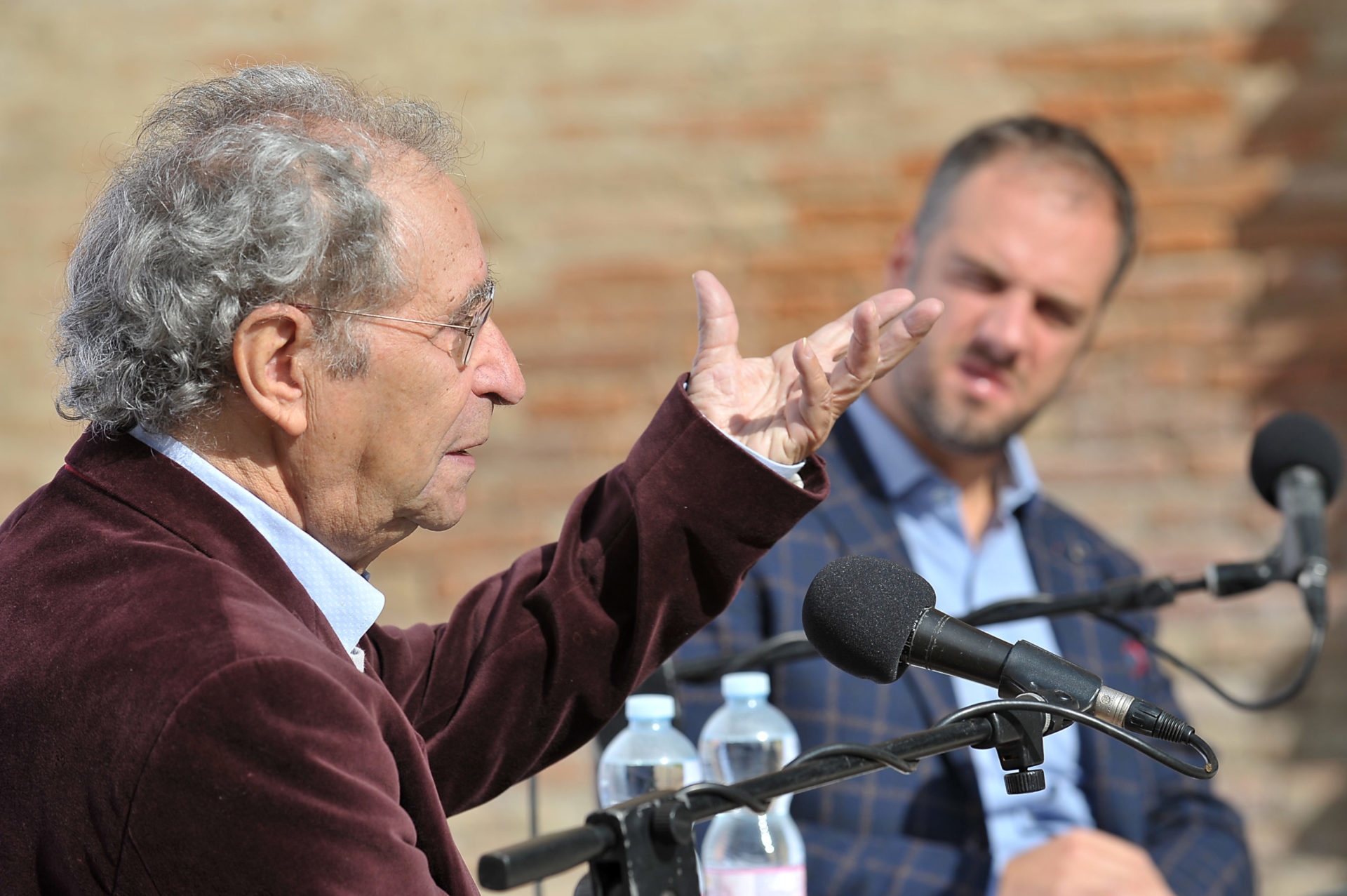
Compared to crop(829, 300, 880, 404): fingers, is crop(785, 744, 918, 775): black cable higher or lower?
lower

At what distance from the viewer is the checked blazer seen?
7.00 feet

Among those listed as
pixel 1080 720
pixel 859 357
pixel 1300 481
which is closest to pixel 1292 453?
pixel 1300 481

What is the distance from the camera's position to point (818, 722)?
229cm

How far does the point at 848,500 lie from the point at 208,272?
1.50m

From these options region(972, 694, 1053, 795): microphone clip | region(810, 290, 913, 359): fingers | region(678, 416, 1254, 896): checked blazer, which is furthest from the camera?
region(678, 416, 1254, 896): checked blazer

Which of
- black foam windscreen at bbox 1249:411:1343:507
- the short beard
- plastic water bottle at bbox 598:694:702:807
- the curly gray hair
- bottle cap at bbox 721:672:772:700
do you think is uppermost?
the curly gray hair

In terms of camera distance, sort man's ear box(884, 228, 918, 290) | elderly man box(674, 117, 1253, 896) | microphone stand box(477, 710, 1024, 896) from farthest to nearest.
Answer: man's ear box(884, 228, 918, 290) < elderly man box(674, 117, 1253, 896) < microphone stand box(477, 710, 1024, 896)

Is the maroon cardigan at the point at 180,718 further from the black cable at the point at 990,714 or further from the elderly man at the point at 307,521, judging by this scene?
the black cable at the point at 990,714

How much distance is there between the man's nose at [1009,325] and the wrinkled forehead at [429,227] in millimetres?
1377

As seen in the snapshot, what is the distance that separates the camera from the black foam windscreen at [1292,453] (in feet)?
6.56

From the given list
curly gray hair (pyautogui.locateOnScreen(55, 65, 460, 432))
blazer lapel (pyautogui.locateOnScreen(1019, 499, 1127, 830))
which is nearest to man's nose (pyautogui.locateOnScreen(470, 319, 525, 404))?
curly gray hair (pyautogui.locateOnScreen(55, 65, 460, 432))

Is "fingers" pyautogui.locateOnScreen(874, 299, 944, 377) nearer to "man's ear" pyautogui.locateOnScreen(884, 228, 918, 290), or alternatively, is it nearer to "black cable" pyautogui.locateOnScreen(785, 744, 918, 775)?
"black cable" pyautogui.locateOnScreen(785, 744, 918, 775)

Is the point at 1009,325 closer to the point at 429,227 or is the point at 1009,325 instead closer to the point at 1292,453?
the point at 1292,453

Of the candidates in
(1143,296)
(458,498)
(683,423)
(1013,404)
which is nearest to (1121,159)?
(1143,296)
